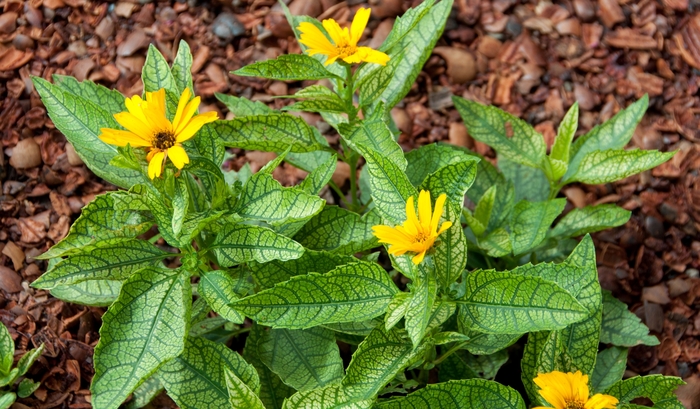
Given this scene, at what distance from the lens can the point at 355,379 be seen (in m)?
1.33

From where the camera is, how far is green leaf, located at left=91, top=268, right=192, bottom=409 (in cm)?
128

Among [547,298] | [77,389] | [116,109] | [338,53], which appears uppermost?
[338,53]

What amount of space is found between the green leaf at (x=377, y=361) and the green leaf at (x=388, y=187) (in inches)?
8.6

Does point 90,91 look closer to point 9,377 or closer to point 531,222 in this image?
point 9,377

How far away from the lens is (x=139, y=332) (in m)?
1.33

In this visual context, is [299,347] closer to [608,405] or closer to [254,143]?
[254,143]

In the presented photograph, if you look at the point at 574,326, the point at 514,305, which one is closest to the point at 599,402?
the point at 514,305

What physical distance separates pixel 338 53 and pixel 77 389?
100 cm

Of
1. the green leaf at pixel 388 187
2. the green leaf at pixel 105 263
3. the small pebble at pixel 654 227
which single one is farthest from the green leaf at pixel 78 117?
the small pebble at pixel 654 227

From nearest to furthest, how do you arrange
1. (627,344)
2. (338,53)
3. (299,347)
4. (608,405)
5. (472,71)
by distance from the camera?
(608,405) < (338,53) < (299,347) < (627,344) < (472,71)

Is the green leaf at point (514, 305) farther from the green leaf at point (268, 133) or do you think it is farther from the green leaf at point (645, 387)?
the green leaf at point (268, 133)

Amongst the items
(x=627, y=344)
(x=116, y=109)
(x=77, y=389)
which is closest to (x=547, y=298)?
(x=627, y=344)

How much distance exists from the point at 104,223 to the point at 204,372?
355 mm

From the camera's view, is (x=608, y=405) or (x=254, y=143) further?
(x=254, y=143)
